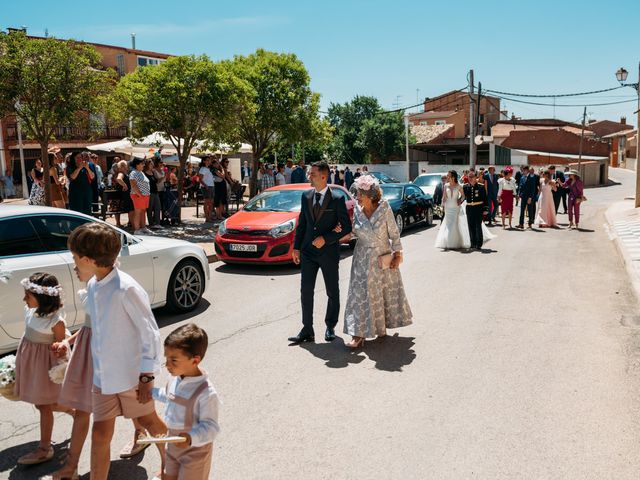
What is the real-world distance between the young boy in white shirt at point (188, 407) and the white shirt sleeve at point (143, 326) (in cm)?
39

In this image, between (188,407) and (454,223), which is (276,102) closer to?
(454,223)

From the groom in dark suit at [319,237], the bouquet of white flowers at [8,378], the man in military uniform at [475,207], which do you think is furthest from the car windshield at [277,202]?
the bouquet of white flowers at [8,378]

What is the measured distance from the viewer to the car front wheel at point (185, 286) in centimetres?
768

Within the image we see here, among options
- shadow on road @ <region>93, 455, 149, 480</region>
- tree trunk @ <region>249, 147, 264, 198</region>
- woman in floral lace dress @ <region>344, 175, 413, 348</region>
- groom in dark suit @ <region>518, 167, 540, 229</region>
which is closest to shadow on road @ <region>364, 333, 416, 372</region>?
woman in floral lace dress @ <region>344, 175, 413, 348</region>

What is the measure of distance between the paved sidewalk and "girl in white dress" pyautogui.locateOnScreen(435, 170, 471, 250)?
3345mm

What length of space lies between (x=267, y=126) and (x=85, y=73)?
12515 mm

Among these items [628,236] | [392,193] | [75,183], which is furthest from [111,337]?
[628,236]

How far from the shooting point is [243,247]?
11.0 m

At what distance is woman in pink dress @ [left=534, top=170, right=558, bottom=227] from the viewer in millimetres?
18375

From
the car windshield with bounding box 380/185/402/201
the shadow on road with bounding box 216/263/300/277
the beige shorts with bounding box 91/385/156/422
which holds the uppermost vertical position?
the car windshield with bounding box 380/185/402/201

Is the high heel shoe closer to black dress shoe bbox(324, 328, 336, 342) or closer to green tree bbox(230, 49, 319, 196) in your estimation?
black dress shoe bbox(324, 328, 336, 342)

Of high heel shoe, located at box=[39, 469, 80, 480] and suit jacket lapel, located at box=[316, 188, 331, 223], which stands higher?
suit jacket lapel, located at box=[316, 188, 331, 223]

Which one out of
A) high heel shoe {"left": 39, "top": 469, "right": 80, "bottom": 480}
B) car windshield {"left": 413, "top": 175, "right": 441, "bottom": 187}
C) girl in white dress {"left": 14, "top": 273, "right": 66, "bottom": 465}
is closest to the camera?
high heel shoe {"left": 39, "top": 469, "right": 80, "bottom": 480}

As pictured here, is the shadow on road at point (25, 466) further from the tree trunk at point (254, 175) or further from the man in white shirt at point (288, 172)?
the tree trunk at point (254, 175)
